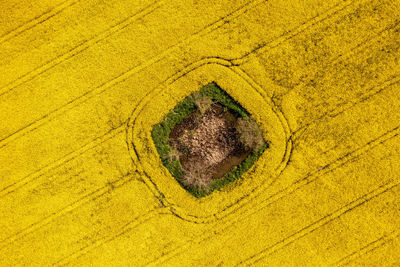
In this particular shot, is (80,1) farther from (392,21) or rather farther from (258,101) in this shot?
(392,21)

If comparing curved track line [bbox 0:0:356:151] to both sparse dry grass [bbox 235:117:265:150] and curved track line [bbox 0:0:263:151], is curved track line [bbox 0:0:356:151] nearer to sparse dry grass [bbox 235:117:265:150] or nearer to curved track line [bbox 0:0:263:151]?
curved track line [bbox 0:0:263:151]

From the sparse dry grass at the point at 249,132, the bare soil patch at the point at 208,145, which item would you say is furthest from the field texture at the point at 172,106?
the bare soil patch at the point at 208,145

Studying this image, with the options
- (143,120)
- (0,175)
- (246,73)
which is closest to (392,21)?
(246,73)

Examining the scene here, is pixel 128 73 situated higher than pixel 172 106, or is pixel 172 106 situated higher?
pixel 128 73

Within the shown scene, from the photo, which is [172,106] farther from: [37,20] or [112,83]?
[37,20]

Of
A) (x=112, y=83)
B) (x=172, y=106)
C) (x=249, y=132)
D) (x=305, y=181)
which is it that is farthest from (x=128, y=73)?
(x=305, y=181)

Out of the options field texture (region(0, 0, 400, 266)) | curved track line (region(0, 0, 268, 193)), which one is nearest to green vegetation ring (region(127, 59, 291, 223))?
field texture (region(0, 0, 400, 266))
